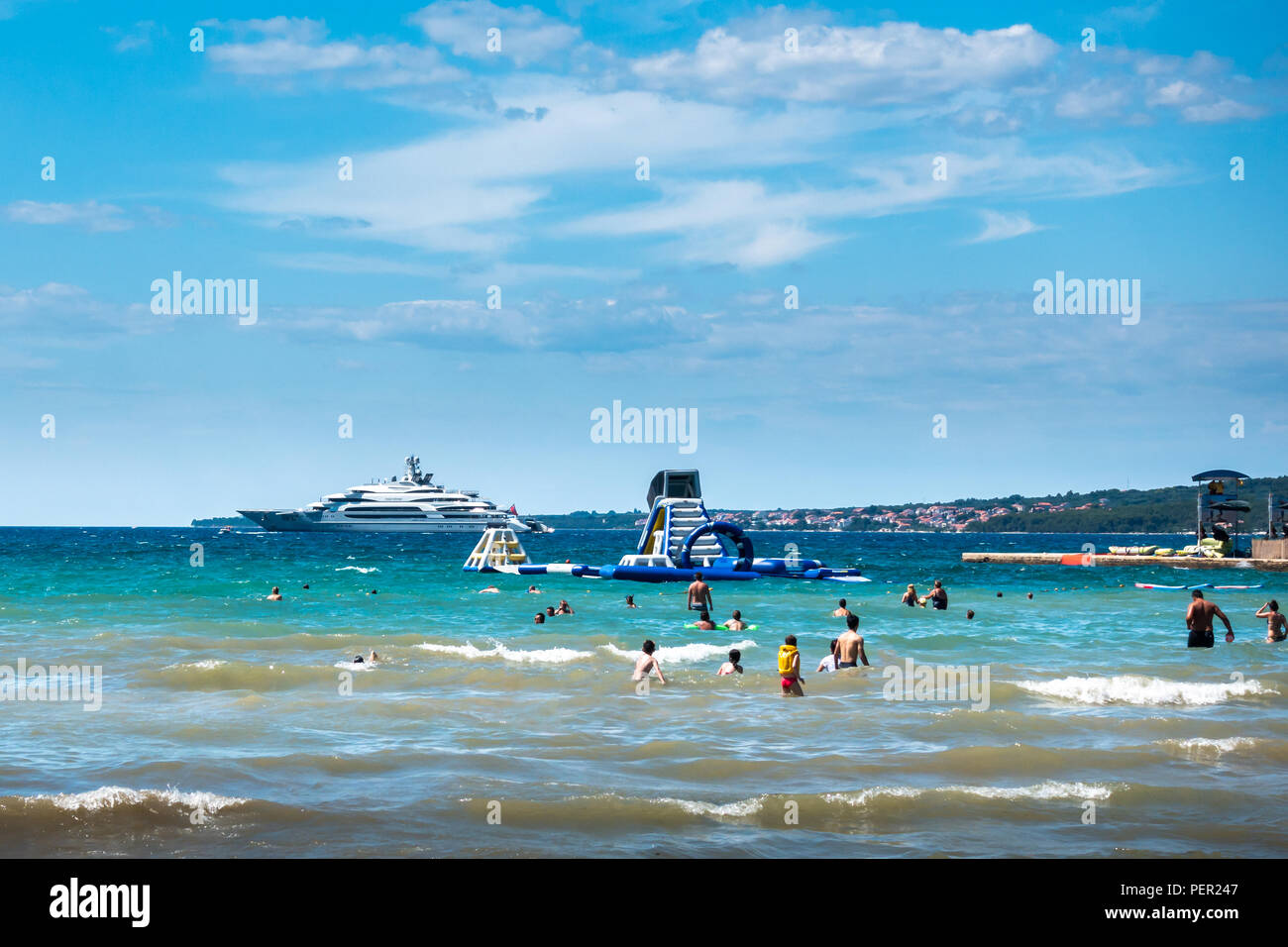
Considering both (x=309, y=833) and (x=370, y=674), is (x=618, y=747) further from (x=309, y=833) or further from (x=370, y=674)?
(x=370, y=674)

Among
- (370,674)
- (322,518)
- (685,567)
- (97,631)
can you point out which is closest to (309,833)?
(370,674)

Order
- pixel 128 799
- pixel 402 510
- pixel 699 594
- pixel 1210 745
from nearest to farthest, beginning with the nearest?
1. pixel 128 799
2. pixel 1210 745
3. pixel 699 594
4. pixel 402 510

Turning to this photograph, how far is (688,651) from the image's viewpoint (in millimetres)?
25672

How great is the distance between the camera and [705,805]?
11938mm

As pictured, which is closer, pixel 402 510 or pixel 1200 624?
pixel 1200 624

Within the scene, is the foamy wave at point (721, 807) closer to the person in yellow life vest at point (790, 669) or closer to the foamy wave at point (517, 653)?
the person in yellow life vest at point (790, 669)

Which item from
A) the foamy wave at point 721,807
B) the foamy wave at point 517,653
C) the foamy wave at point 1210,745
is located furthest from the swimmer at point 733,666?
the foamy wave at point 721,807

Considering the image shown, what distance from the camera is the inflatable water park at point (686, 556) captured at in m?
52.5

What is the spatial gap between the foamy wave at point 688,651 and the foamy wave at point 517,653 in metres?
0.86

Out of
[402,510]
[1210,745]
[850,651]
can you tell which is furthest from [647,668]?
[402,510]

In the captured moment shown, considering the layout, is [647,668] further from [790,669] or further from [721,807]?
[721,807]

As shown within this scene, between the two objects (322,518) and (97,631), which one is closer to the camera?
(97,631)

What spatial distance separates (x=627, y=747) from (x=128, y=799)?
6.11 meters
